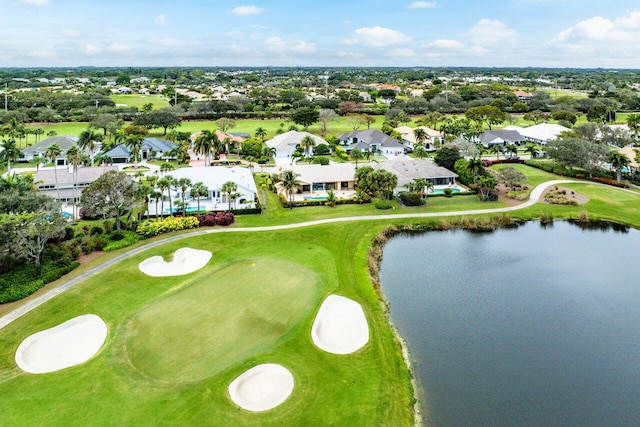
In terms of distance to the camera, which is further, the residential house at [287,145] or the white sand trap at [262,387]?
the residential house at [287,145]

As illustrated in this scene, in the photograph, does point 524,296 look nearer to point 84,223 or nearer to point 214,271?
point 214,271

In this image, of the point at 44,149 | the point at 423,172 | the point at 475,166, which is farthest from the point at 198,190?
the point at 44,149

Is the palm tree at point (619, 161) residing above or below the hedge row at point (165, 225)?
above

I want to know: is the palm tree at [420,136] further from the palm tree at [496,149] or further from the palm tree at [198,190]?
the palm tree at [198,190]

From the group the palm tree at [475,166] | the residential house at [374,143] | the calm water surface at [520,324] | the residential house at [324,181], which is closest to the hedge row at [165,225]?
the residential house at [324,181]

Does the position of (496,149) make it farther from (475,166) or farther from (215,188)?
(215,188)

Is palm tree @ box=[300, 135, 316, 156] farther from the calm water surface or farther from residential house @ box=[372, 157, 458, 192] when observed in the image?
the calm water surface

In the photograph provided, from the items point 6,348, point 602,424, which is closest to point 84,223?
point 6,348
